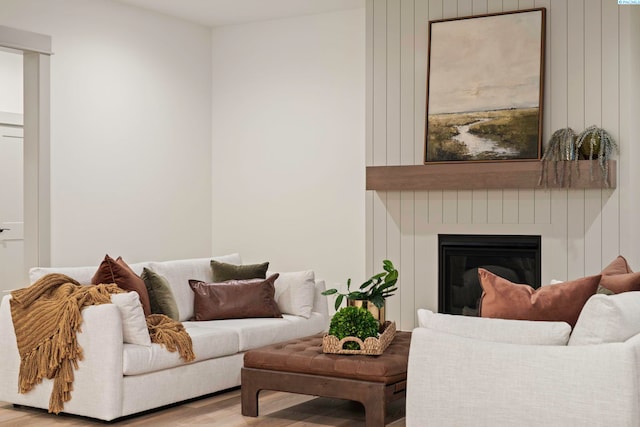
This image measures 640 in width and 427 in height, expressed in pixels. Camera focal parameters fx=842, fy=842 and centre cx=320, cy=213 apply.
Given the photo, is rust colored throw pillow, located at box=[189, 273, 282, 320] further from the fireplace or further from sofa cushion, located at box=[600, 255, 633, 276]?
sofa cushion, located at box=[600, 255, 633, 276]

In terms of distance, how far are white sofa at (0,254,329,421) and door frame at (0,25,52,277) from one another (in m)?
1.34

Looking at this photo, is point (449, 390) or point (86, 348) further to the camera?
point (86, 348)

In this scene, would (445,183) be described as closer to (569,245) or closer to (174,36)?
(569,245)

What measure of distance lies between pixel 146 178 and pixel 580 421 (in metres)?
5.39

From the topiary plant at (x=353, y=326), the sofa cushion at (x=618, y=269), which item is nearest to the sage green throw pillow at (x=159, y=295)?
the topiary plant at (x=353, y=326)

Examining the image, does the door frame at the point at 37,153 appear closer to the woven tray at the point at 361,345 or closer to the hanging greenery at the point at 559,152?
the woven tray at the point at 361,345

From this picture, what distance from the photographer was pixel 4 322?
15.9 ft

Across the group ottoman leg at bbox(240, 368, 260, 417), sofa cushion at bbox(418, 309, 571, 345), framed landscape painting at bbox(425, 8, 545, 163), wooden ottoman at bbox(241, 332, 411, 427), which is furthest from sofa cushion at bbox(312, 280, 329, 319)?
sofa cushion at bbox(418, 309, 571, 345)

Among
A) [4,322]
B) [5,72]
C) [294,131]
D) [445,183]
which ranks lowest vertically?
[4,322]

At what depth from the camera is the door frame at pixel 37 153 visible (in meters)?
6.54

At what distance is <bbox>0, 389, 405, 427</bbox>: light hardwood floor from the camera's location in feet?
14.9

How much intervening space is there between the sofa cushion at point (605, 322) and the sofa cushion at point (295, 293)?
309cm

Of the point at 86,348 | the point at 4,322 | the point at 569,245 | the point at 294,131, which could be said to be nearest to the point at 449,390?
the point at 86,348

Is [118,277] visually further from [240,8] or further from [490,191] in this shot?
[240,8]
